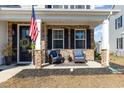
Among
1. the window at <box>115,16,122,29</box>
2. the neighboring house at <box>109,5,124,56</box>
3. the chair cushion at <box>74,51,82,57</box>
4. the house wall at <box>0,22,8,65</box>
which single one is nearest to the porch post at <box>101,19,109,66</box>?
the chair cushion at <box>74,51,82,57</box>

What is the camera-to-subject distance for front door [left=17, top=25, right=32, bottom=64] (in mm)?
20516

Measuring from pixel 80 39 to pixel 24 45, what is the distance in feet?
15.7

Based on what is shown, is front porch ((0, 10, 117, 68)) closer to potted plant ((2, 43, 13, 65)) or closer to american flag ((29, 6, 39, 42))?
american flag ((29, 6, 39, 42))

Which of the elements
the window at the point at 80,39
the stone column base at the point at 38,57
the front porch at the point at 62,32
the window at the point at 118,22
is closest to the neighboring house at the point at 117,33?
the window at the point at 118,22

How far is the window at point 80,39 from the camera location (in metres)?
22.7

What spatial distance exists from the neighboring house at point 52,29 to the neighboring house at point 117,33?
1298 cm

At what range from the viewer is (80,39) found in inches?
897

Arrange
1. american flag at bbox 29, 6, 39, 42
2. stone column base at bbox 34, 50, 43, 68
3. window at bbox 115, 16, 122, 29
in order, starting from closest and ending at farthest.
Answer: american flag at bbox 29, 6, 39, 42 < stone column base at bbox 34, 50, 43, 68 < window at bbox 115, 16, 122, 29

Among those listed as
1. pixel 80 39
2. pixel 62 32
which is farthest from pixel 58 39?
pixel 80 39

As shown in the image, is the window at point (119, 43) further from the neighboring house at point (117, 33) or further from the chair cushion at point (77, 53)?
the chair cushion at point (77, 53)
